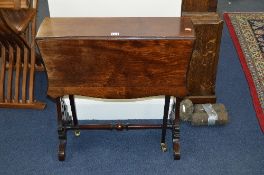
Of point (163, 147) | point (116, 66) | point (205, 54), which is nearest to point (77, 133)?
point (163, 147)

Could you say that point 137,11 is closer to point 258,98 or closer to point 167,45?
point 167,45

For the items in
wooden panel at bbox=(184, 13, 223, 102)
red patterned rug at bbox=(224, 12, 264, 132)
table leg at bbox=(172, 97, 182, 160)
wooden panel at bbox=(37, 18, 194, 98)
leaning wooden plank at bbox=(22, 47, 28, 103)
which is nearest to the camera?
wooden panel at bbox=(37, 18, 194, 98)

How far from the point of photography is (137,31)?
6.80 feet

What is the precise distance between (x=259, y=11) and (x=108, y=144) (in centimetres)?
275

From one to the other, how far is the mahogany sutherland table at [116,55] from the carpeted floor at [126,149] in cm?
58

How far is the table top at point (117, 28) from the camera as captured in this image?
6.61 feet

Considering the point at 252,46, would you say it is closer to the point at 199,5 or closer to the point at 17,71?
the point at 199,5

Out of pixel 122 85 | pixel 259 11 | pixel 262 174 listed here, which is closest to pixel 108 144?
pixel 122 85

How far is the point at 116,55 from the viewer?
205cm

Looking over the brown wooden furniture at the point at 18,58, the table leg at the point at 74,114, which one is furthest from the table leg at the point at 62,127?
the brown wooden furniture at the point at 18,58

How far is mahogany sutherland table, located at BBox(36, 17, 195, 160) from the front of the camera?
201cm

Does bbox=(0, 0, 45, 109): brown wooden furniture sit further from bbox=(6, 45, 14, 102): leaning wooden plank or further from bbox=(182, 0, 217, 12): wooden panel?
bbox=(182, 0, 217, 12): wooden panel

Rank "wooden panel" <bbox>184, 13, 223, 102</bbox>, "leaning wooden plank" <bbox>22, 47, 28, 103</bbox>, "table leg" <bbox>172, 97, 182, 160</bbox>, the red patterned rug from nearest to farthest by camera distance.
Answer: "table leg" <bbox>172, 97, 182, 160</bbox>, "wooden panel" <bbox>184, 13, 223, 102</bbox>, "leaning wooden plank" <bbox>22, 47, 28, 103</bbox>, the red patterned rug

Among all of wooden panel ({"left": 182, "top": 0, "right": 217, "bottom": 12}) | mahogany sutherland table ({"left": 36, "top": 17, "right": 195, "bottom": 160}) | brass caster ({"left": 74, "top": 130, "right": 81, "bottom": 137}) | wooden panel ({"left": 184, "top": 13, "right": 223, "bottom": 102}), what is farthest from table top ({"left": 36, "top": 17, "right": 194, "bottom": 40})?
brass caster ({"left": 74, "top": 130, "right": 81, "bottom": 137})
